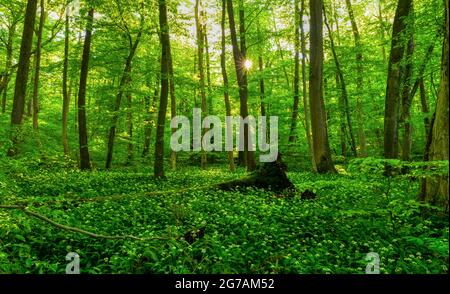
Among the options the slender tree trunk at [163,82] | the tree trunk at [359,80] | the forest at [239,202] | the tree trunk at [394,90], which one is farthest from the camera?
the tree trunk at [359,80]

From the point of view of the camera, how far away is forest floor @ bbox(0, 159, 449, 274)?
4664mm

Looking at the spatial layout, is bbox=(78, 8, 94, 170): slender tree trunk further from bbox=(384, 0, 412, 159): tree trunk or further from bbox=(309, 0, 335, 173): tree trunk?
bbox=(384, 0, 412, 159): tree trunk

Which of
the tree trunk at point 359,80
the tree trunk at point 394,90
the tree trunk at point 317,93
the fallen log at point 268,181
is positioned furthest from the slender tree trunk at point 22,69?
the tree trunk at point 359,80

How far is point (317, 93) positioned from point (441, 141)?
9895 millimetres

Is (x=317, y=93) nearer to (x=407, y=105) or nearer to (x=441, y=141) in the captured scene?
(x=407, y=105)

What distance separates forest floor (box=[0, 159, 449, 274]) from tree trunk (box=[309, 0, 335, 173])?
6713mm

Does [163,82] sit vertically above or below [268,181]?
above

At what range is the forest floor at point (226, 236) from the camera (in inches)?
184

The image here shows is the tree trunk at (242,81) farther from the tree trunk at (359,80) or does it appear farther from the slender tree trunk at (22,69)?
the slender tree trunk at (22,69)

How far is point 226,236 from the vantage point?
5.77 meters

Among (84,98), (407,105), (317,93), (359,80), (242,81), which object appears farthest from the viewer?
(359,80)

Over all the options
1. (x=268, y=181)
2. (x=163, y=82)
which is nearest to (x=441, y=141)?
(x=268, y=181)

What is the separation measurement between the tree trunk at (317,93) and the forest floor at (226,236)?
671 cm

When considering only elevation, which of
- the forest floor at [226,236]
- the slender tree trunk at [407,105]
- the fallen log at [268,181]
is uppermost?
the slender tree trunk at [407,105]
